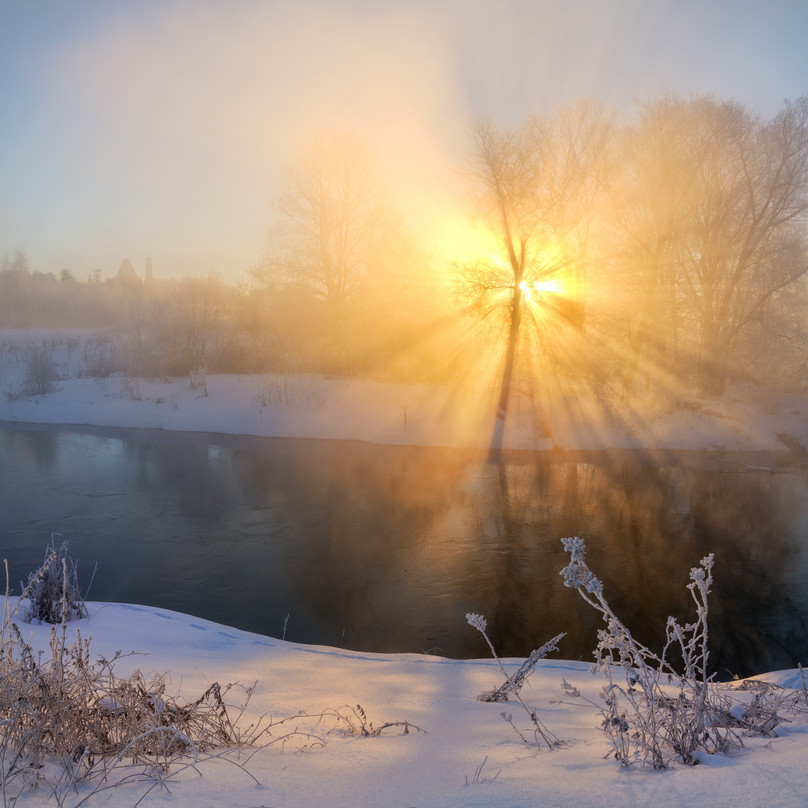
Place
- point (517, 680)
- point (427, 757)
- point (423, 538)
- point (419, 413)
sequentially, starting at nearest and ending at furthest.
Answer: point (427, 757) < point (517, 680) < point (423, 538) < point (419, 413)

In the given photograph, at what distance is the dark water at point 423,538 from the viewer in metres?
7.53

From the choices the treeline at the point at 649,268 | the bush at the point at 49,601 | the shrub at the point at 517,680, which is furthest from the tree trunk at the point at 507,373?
the shrub at the point at 517,680

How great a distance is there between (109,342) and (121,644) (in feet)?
132

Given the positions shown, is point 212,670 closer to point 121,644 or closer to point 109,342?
point 121,644

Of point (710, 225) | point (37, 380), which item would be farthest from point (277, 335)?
point (710, 225)

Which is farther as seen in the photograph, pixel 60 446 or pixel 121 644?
pixel 60 446

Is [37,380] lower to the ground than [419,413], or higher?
higher

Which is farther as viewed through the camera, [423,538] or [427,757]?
[423,538]

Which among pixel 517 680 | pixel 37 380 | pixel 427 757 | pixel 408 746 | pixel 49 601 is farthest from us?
pixel 37 380

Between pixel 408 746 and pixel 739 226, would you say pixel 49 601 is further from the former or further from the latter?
pixel 739 226

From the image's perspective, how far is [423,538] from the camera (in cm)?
1077

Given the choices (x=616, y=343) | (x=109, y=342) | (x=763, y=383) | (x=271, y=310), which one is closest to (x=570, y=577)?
(x=616, y=343)

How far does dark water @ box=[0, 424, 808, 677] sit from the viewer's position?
7.53 m

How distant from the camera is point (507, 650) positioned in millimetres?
6812
